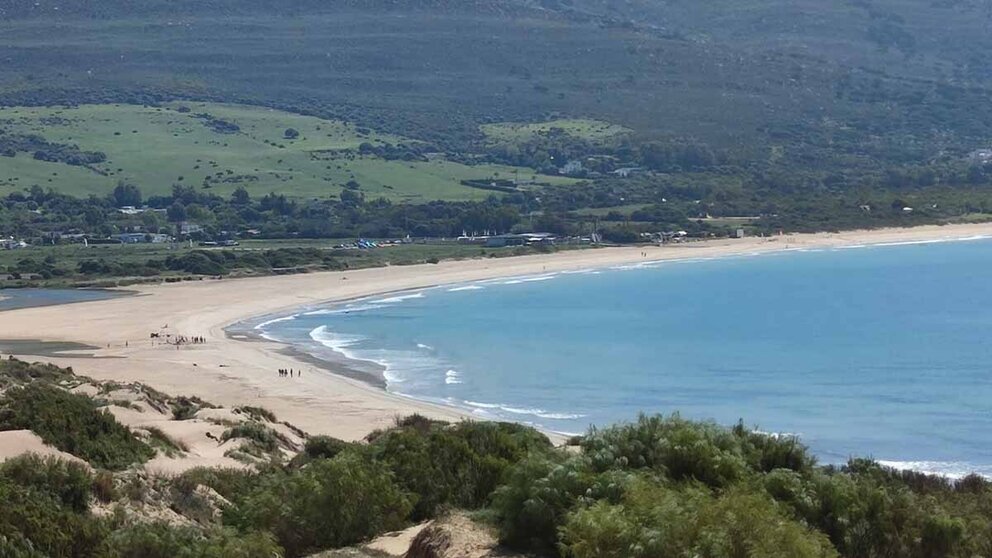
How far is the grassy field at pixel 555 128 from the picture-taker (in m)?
154

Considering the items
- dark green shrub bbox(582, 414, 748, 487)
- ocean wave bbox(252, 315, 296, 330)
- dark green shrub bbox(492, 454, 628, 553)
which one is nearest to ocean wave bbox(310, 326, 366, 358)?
ocean wave bbox(252, 315, 296, 330)

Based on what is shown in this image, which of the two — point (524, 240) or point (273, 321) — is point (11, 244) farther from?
point (273, 321)

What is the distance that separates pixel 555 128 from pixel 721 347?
105 m

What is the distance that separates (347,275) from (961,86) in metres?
126

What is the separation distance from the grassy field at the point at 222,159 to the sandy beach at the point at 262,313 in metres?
32.8

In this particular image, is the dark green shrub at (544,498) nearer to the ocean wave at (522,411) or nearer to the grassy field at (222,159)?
the ocean wave at (522,411)

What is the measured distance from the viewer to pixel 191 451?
2539cm

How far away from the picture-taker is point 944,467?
2998 cm

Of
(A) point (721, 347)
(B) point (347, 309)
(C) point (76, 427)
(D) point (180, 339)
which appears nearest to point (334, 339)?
(D) point (180, 339)

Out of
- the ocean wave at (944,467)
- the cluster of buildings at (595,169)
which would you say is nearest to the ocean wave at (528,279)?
the ocean wave at (944,467)

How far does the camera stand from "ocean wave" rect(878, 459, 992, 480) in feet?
94.9

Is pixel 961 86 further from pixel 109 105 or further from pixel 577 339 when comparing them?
pixel 577 339

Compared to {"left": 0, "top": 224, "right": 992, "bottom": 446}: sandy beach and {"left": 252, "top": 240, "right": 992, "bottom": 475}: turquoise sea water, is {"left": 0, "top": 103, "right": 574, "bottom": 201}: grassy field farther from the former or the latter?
{"left": 252, "top": 240, "right": 992, "bottom": 475}: turquoise sea water

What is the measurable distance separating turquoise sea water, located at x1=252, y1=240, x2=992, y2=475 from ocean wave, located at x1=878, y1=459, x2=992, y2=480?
8 cm
